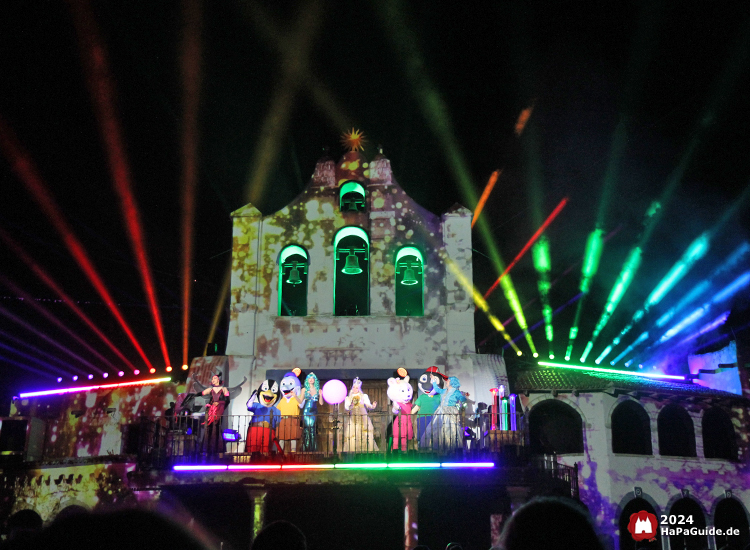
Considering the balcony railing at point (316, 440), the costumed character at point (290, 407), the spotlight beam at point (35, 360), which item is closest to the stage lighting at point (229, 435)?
the balcony railing at point (316, 440)

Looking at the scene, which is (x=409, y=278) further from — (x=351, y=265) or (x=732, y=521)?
(x=732, y=521)

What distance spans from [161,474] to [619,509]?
1379cm

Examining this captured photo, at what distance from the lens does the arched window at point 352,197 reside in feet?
72.0

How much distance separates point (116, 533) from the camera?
7.29ft

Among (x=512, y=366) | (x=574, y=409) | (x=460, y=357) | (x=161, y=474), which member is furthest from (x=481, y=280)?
(x=161, y=474)

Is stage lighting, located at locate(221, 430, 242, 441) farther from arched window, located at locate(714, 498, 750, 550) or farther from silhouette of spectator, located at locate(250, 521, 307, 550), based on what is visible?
arched window, located at locate(714, 498, 750, 550)

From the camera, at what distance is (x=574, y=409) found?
23016 millimetres

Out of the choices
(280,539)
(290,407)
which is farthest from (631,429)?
A: (280,539)

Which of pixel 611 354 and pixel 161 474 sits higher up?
pixel 611 354

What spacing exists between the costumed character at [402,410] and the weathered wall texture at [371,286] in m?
1.71

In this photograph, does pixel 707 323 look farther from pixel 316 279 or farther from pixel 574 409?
pixel 316 279

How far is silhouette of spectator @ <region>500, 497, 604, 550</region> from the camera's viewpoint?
8.52ft

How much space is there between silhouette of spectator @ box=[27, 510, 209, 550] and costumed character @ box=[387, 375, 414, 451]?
51.5 ft
